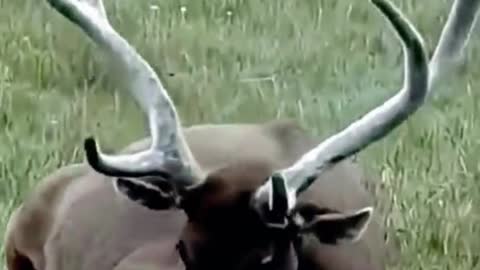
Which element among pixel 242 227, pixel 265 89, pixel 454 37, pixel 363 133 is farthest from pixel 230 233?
pixel 265 89

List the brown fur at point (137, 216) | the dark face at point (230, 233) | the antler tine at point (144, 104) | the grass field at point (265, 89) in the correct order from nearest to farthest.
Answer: the dark face at point (230, 233)
the antler tine at point (144, 104)
the brown fur at point (137, 216)
the grass field at point (265, 89)

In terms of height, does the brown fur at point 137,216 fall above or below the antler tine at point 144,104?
below

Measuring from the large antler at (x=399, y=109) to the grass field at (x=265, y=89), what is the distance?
66.3 inches

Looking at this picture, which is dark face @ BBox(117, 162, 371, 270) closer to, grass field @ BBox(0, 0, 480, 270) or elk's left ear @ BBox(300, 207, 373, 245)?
elk's left ear @ BBox(300, 207, 373, 245)

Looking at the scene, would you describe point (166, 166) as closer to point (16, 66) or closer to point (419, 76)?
point (419, 76)

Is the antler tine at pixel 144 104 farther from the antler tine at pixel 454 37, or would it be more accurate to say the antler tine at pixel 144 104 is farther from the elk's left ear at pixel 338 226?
the antler tine at pixel 454 37

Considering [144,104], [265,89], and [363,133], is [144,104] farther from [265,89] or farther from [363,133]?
[265,89]

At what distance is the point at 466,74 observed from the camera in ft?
30.2

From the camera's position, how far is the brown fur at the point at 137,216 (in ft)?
17.6

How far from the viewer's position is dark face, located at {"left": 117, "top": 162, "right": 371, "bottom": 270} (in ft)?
15.2

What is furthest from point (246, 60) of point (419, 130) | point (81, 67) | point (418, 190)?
point (418, 190)

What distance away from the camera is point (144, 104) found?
195 inches

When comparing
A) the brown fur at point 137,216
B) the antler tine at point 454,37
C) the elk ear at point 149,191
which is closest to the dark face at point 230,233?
the elk ear at point 149,191

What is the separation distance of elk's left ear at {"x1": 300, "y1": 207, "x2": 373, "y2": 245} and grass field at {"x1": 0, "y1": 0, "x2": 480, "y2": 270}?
5.76 feet
